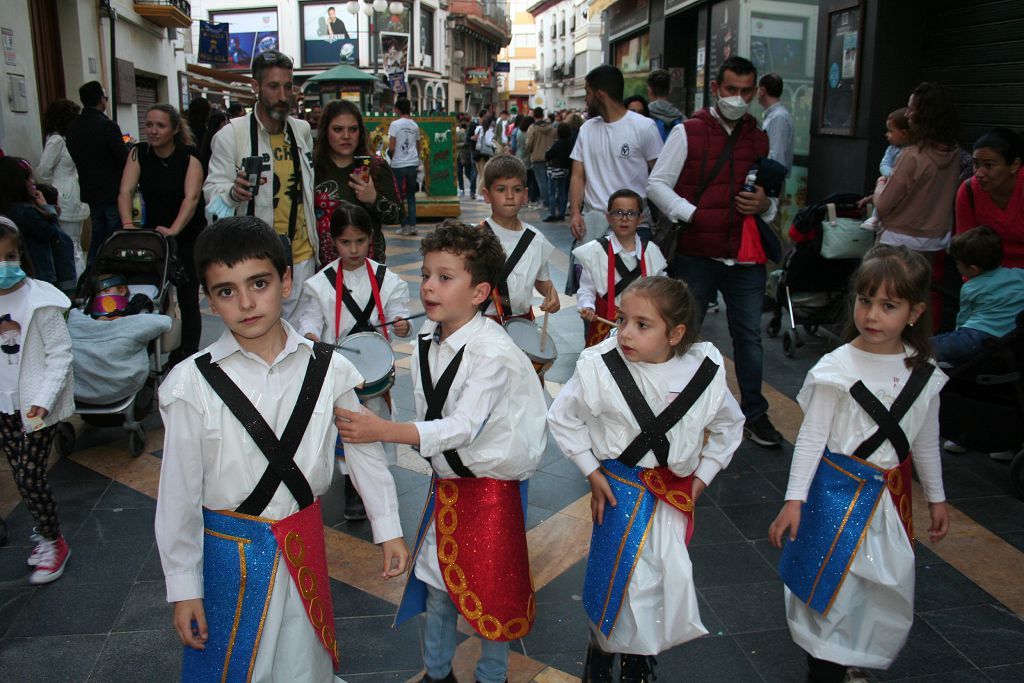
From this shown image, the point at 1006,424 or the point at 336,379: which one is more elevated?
the point at 336,379

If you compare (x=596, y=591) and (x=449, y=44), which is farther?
(x=449, y=44)

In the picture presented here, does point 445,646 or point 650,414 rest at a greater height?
point 650,414

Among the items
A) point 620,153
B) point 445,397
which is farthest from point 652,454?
point 620,153

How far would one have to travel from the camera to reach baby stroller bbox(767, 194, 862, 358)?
6730mm

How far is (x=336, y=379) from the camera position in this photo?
218 cm

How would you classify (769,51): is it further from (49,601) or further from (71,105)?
(49,601)

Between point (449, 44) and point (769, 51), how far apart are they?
159 feet

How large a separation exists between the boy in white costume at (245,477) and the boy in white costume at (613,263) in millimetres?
2372

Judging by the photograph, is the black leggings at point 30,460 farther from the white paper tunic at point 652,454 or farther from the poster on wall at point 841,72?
the poster on wall at point 841,72

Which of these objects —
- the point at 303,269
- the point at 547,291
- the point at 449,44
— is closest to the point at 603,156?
the point at 547,291

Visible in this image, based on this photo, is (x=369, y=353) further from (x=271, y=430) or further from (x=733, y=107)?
(x=733, y=107)

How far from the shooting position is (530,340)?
361 centimetres

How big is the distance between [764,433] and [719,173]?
1.52 m

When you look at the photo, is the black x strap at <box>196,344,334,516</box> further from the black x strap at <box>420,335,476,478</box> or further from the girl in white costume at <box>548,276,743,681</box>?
the girl in white costume at <box>548,276,743,681</box>
